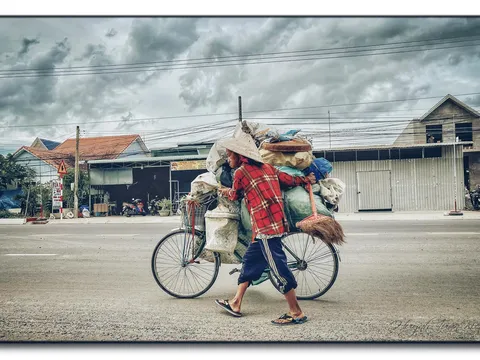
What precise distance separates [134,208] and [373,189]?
8.62m

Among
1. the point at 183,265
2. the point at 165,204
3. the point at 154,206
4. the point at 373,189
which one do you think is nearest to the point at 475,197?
the point at 373,189

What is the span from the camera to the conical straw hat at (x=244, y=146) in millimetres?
3172

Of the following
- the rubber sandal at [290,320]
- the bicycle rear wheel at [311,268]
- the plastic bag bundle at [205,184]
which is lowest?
the rubber sandal at [290,320]

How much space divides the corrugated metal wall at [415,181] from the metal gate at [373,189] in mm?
133

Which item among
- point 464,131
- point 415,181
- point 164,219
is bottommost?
point 164,219

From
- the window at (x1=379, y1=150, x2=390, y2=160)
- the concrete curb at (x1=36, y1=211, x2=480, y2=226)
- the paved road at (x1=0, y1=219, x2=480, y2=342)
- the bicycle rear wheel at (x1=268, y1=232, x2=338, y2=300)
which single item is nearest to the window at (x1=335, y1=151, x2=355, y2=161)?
the window at (x1=379, y1=150, x2=390, y2=160)

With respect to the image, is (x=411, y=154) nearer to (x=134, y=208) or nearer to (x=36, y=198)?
(x=134, y=208)

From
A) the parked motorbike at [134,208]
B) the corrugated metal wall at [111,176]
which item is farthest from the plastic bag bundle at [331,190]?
the parked motorbike at [134,208]

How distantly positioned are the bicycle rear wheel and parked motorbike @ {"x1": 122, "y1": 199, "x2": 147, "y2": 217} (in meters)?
4.53

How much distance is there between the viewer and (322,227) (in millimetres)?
3184

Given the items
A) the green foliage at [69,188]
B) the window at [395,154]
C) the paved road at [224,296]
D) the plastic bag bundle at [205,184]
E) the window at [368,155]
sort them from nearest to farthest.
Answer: the paved road at [224,296] < the plastic bag bundle at [205,184] < the green foliage at [69,188] < the window at [395,154] < the window at [368,155]

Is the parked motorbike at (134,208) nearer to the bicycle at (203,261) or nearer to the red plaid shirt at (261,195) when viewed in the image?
the bicycle at (203,261)

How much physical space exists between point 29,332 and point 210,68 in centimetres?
314

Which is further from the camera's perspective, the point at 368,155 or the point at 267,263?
the point at 368,155
